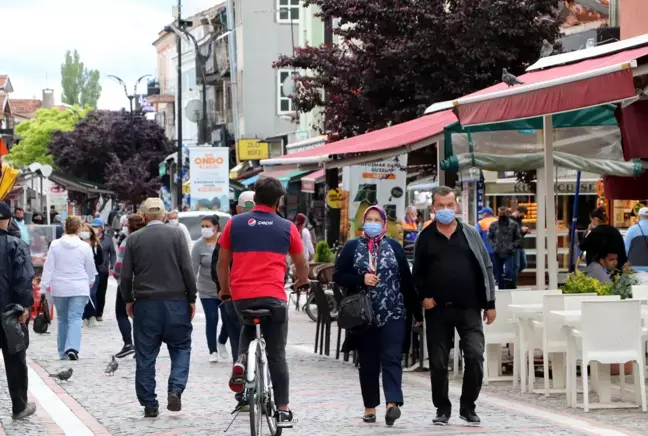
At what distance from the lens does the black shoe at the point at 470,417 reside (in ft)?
36.7

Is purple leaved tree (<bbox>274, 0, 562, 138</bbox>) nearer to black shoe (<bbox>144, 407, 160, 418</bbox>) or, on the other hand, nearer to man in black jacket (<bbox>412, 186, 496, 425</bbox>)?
Result: black shoe (<bbox>144, 407, 160, 418</bbox>)

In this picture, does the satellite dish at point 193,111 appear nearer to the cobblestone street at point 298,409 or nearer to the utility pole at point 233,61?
the utility pole at point 233,61

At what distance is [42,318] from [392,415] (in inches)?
487

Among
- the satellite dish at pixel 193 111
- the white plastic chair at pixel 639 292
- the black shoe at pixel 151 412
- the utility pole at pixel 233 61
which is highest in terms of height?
the utility pole at pixel 233 61

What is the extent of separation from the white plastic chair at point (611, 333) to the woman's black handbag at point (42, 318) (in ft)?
39.8

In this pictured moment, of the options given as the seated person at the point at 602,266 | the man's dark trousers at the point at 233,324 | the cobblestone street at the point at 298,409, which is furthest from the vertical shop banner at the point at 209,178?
the man's dark trousers at the point at 233,324

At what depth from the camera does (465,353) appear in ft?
37.0

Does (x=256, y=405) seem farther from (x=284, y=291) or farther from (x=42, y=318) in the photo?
(x=42, y=318)

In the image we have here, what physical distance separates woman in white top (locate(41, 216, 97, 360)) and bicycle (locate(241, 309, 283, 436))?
7.98m

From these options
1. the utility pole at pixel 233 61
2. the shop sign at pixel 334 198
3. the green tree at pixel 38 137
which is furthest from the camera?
the green tree at pixel 38 137

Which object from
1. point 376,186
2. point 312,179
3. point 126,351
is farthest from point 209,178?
point 126,351

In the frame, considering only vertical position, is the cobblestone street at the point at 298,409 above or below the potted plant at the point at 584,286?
below

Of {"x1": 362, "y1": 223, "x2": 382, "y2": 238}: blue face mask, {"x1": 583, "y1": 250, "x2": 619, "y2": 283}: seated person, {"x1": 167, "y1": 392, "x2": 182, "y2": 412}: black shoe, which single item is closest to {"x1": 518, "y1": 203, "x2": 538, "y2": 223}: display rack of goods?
{"x1": 583, "y1": 250, "x2": 619, "y2": 283}: seated person

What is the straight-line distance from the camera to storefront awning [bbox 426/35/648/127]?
10.8 m
